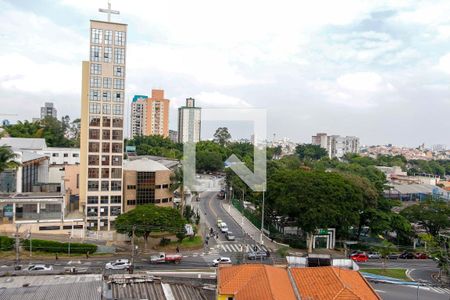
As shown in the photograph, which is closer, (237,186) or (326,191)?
(326,191)

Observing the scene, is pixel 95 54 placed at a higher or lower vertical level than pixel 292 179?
higher

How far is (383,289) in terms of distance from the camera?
21.3 m

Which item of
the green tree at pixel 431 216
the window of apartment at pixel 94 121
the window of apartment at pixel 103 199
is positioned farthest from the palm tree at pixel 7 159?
the green tree at pixel 431 216

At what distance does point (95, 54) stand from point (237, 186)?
62.3 ft

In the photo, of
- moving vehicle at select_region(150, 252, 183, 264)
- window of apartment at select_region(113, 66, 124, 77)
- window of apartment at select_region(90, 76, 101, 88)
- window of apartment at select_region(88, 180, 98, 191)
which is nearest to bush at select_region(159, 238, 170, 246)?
moving vehicle at select_region(150, 252, 183, 264)

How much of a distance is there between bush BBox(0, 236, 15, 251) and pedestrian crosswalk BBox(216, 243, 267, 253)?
41.6ft

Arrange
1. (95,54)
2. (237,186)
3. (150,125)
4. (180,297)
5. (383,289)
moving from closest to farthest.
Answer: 1. (180,297)
2. (383,289)
3. (95,54)
4. (237,186)
5. (150,125)

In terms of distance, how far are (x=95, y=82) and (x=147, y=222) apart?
36.3 ft

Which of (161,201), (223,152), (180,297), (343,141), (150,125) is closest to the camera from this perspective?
(180,297)

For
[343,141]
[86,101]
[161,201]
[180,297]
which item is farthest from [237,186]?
[343,141]

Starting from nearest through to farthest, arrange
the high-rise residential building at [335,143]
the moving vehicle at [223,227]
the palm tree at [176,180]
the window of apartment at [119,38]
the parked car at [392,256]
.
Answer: the parked car at [392,256] → the window of apartment at [119,38] → the palm tree at [176,180] → the moving vehicle at [223,227] → the high-rise residential building at [335,143]

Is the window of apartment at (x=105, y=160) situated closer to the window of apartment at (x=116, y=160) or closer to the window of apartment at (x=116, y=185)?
the window of apartment at (x=116, y=160)

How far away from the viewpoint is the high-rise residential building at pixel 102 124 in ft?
98.3

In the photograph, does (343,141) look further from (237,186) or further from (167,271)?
(167,271)
